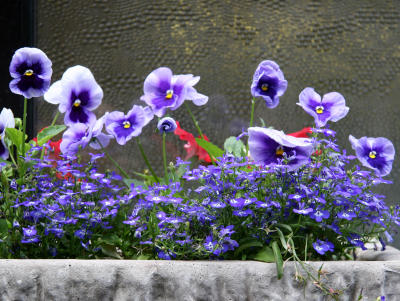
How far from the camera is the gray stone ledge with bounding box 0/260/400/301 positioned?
931mm

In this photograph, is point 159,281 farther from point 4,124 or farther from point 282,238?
point 4,124

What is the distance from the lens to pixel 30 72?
3.92ft

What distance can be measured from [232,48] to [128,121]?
32.3 inches

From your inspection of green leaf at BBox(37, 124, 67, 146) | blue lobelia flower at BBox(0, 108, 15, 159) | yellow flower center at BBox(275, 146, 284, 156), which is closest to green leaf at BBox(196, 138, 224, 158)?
yellow flower center at BBox(275, 146, 284, 156)

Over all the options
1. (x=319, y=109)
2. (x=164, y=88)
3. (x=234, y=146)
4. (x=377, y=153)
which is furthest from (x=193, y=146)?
(x=377, y=153)

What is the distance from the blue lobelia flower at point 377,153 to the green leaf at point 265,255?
0.36 metres

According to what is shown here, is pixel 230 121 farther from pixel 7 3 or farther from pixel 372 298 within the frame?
pixel 372 298

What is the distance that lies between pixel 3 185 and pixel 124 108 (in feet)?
2.87

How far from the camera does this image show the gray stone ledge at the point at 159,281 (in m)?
0.93

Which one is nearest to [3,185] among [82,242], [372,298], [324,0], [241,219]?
[82,242]

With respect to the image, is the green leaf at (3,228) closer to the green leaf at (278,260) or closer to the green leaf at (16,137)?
the green leaf at (16,137)

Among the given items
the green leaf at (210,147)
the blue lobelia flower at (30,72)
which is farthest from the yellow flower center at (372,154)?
the blue lobelia flower at (30,72)

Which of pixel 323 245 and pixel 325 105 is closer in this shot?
pixel 323 245

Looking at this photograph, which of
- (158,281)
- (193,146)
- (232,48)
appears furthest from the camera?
(232,48)
